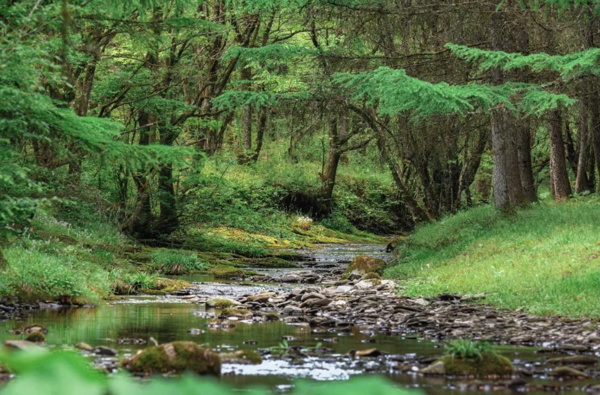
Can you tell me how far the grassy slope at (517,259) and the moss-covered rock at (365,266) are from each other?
581mm

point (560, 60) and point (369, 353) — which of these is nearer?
point (369, 353)

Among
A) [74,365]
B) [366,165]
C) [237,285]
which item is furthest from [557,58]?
[366,165]

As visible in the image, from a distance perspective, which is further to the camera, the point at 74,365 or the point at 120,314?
the point at 120,314

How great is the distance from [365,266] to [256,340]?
9.52 metres

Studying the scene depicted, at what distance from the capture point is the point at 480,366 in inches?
282

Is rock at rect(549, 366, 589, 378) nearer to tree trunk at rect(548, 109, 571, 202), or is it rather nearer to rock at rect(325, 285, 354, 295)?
rock at rect(325, 285, 354, 295)

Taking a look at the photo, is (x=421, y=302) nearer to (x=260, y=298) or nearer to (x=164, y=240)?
(x=260, y=298)

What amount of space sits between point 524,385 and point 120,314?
6.87 meters

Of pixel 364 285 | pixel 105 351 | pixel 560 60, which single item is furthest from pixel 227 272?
pixel 105 351

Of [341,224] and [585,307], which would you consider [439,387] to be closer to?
[585,307]

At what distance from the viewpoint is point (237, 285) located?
643 inches

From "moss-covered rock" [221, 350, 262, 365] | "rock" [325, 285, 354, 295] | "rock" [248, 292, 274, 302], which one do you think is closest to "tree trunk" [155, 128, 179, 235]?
"rock" [325, 285, 354, 295]

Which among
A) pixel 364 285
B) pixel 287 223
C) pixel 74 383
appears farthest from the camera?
pixel 287 223

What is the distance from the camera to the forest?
7.43 meters
